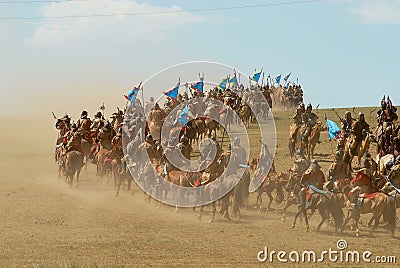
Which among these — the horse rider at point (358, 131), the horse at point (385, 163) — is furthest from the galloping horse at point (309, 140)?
the horse at point (385, 163)

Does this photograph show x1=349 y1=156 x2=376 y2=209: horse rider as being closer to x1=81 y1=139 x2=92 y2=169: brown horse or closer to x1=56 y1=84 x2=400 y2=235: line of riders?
x1=56 y1=84 x2=400 y2=235: line of riders

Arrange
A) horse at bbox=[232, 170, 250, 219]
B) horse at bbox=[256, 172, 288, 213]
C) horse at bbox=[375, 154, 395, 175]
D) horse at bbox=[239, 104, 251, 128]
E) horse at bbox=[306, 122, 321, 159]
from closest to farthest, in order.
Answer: horse at bbox=[232, 170, 250, 219] < horse at bbox=[375, 154, 395, 175] < horse at bbox=[256, 172, 288, 213] < horse at bbox=[306, 122, 321, 159] < horse at bbox=[239, 104, 251, 128]

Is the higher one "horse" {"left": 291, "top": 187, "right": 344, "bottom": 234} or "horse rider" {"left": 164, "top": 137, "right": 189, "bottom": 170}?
"horse rider" {"left": 164, "top": 137, "right": 189, "bottom": 170}

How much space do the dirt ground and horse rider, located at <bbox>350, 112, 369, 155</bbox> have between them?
4.94 m

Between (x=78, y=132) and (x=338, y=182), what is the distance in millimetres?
13603

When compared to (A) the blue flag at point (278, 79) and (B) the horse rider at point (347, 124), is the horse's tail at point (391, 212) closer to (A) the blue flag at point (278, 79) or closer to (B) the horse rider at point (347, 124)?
(B) the horse rider at point (347, 124)

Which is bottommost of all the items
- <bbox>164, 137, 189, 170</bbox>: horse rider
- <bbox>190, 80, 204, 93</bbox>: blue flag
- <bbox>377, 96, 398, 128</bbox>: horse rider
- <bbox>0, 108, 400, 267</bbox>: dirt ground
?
<bbox>0, 108, 400, 267</bbox>: dirt ground

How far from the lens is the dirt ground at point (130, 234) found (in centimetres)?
1700

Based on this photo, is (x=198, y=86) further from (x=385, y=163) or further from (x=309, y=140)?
(x=385, y=163)

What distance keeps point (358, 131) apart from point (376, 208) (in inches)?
377

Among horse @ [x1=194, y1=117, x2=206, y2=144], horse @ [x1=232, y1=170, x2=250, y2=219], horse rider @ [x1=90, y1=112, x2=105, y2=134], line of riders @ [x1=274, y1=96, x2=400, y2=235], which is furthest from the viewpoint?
horse @ [x1=194, y1=117, x2=206, y2=144]

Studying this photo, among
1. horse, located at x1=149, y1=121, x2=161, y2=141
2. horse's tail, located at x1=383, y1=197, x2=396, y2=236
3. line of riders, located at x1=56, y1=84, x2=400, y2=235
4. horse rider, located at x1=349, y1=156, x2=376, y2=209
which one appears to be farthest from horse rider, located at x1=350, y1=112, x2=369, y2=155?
horse, located at x1=149, y1=121, x2=161, y2=141

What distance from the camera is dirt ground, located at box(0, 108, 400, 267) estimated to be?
17000 millimetres

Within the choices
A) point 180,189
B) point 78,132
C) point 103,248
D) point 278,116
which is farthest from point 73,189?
point 278,116
